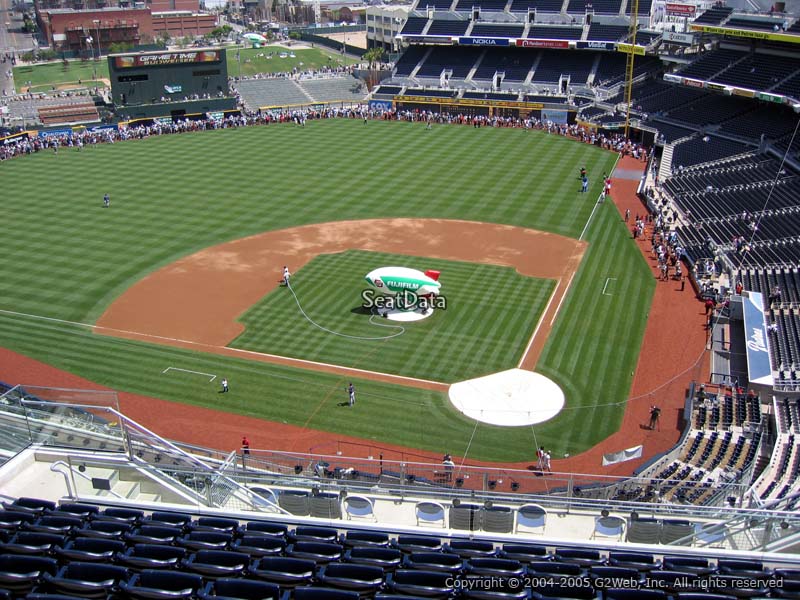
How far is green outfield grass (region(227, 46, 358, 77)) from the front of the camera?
122688 mm

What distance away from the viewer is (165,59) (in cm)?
8131

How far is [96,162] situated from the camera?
66750 mm

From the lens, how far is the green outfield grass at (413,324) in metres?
32.3

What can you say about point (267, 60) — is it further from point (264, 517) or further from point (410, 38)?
point (264, 517)

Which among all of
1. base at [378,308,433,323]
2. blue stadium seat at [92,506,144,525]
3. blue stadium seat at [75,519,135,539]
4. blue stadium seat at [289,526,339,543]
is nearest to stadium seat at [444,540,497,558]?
blue stadium seat at [289,526,339,543]

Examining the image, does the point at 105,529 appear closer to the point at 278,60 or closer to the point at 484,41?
the point at 484,41

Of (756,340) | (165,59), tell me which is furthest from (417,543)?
(165,59)

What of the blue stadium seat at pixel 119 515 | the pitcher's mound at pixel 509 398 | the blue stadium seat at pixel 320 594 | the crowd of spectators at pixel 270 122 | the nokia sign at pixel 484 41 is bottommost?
the blue stadium seat at pixel 320 594

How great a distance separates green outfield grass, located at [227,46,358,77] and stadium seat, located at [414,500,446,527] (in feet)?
365

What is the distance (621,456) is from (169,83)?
72.0 metres

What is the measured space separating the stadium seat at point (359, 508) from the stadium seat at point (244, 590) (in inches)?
182

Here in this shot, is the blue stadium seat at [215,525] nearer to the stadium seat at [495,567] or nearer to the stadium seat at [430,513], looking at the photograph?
the stadium seat at [430,513]

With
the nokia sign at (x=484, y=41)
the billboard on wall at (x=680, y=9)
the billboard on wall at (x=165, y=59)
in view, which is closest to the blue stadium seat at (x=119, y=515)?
the billboard on wall at (x=165, y=59)

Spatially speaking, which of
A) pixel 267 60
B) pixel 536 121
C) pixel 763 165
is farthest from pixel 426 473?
pixel 267 60
